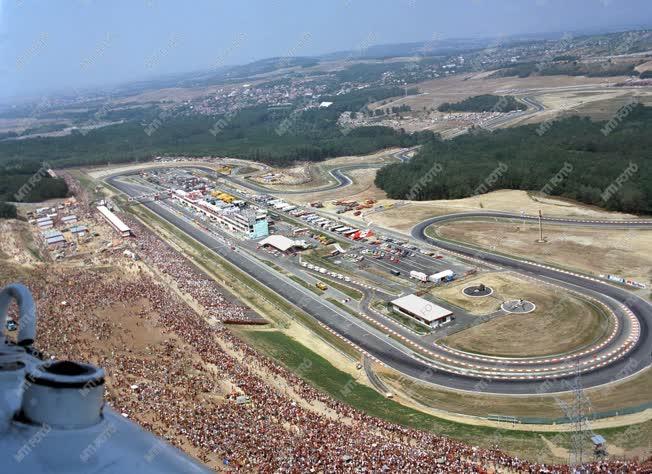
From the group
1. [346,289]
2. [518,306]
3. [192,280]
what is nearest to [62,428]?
[518,306]

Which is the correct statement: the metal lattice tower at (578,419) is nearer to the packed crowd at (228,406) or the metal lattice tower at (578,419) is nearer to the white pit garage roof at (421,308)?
the packed crowd at (228,406)

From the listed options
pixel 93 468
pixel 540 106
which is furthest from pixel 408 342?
pixel 540 106

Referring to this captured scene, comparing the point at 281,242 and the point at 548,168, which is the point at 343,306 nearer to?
the point at 281,242

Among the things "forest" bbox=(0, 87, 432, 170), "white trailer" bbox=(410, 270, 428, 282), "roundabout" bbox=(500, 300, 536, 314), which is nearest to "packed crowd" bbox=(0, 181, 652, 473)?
"white trailer" bbox=(410, 270, 428, 282)

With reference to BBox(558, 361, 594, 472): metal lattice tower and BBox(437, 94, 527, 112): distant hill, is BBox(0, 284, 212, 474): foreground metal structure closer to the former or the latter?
BBox(558, 361, 594, 472): metal lattice tower

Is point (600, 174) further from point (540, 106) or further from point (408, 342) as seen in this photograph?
point (540, 106)

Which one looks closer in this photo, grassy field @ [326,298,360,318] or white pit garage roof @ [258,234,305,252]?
grassy field @ [326,298,360,318]
